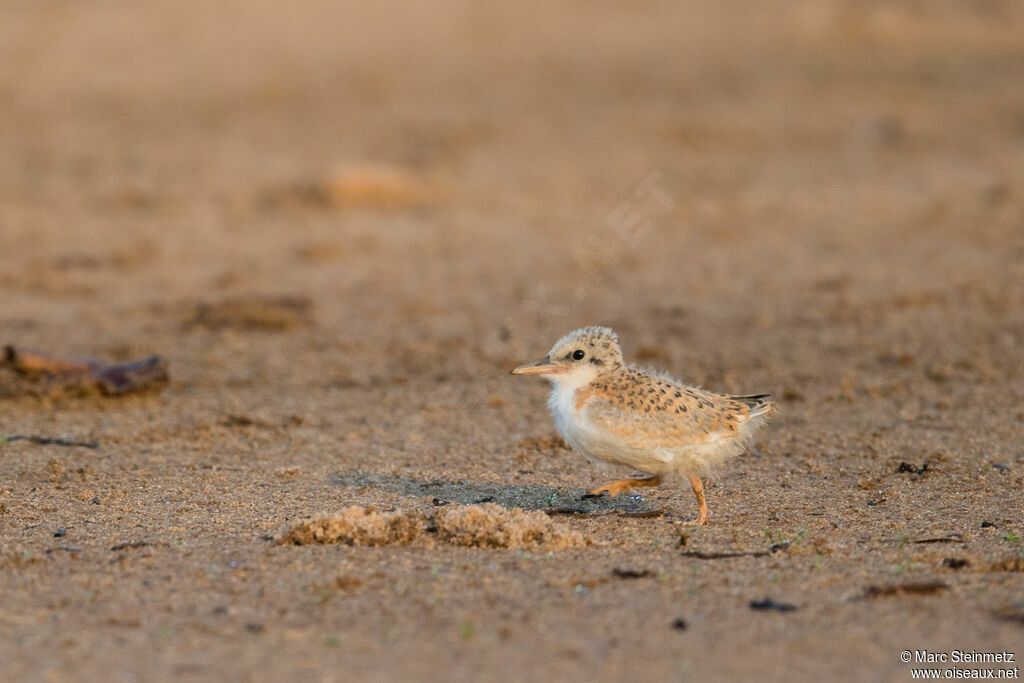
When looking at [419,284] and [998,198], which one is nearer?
[419,284]

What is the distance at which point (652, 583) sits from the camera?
14.1 ft

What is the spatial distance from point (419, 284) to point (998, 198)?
6024 mm

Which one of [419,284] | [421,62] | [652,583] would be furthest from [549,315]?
[421,62]

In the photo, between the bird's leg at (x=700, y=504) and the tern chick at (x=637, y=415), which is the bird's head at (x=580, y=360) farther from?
the bird's leg at (x=700, y=504)

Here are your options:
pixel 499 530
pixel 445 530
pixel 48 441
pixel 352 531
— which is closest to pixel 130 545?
pixel 352 531

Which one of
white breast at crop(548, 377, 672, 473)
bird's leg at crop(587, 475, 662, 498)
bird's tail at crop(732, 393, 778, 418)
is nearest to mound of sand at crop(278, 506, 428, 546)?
white breast at crop(548, 377, 672, 473)

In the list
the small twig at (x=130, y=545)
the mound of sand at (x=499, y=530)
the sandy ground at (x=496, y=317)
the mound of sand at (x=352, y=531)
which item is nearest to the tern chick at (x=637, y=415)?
the sandy ground at (x=496, y=317)

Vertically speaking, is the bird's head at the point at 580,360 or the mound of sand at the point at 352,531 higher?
the bird's head at the point at 580,360

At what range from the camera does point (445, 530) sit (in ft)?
15.7

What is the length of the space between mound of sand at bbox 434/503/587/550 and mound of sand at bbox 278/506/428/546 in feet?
0.47

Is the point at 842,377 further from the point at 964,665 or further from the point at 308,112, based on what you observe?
the point at 308,112

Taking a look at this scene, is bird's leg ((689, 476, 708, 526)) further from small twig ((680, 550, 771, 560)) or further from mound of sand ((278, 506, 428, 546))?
mound of sand ((278, 506, 428, 546))

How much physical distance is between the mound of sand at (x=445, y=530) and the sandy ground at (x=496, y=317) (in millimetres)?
64

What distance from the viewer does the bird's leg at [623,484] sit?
5277 mm
